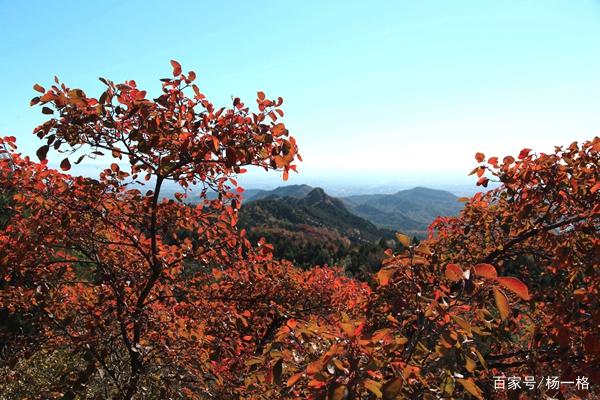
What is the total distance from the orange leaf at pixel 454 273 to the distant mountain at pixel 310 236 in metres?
0.45

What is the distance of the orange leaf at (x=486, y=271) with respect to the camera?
1.73 metres

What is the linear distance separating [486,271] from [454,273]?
0.17 meters

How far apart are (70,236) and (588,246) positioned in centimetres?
600

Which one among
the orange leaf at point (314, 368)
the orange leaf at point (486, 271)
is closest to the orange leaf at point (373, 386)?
the orange leaf at point (314, 368)

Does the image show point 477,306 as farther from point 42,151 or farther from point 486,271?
point 42,151

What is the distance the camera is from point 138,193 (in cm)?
464

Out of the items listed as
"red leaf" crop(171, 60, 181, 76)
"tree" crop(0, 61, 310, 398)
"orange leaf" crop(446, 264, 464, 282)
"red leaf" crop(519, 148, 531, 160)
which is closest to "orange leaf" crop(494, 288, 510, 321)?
"orange leaf" crop(446, 264, 464, 282)

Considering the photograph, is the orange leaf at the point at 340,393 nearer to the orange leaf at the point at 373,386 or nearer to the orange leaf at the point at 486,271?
the orange leaf at the point at 373,386

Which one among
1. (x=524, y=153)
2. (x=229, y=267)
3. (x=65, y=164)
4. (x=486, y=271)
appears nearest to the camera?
(x=486, y=271)

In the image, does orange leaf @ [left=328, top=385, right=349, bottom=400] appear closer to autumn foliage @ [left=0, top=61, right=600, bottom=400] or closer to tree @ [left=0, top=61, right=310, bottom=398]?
autumn foliage @ [left=0, top=61, right=600, bottom=400]

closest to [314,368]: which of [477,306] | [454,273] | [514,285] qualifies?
[454,273]

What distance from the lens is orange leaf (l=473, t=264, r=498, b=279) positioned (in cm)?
173

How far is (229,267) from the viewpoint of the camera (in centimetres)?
502

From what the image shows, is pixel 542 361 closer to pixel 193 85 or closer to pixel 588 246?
pixel 588 246
